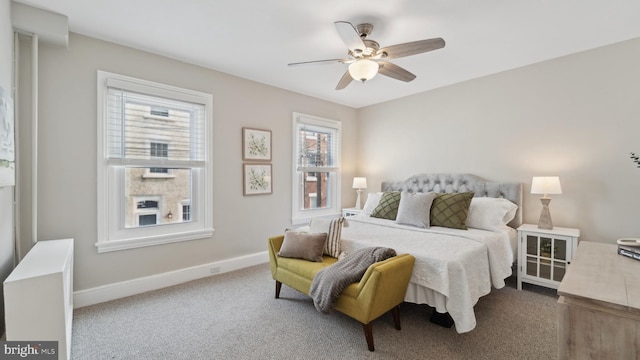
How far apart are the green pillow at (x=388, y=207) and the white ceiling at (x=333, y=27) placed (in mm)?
1628

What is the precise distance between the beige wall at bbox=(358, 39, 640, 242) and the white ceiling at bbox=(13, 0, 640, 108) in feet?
0.84

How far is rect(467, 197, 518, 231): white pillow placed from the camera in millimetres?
2991

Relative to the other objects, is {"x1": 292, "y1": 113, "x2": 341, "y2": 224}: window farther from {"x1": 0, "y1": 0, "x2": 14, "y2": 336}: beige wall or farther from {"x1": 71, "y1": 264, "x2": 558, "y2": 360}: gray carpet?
{"x1": 0, "y1": 0, "x2": 14, "y2": 336}: beige wall

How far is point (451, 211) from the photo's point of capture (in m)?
3.07

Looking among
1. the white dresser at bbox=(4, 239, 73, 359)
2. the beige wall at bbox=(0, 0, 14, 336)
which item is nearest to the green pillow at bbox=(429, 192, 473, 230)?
the white dresser at bbox=(4, 239, 73, 359)

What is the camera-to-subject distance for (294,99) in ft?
13.8

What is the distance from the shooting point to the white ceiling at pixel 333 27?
2.12m

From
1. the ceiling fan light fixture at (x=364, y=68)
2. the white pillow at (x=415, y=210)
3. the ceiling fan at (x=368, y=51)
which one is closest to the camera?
the ceiling fan at (x=368, y=51)

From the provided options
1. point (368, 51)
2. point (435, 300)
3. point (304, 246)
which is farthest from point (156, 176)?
point (435, 300)

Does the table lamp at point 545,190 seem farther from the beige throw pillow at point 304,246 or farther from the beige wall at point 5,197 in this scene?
the beige wall at point 5,197

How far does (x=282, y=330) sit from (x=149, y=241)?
1.76 m

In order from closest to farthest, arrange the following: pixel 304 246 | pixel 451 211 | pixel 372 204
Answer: pixel 304 246 < pixel 451 211 < pixel 372 204

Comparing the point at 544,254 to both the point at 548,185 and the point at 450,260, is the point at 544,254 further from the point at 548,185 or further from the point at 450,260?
the point at 450,260

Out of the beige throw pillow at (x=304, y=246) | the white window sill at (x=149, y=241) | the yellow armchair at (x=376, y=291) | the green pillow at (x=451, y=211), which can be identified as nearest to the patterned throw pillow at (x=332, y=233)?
the beige throw pillow at (x=304, y=246)
